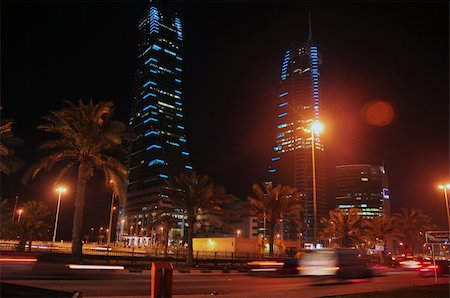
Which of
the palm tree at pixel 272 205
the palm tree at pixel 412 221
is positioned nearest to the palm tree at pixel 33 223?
the palm tree at pixel 272 205

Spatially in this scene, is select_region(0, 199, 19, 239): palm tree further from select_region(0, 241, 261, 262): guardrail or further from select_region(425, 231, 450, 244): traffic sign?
select_region(425, 231, 450, 244): traffic sign

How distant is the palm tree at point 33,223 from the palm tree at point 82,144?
22576mm

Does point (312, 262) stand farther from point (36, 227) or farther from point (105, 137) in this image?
point (36, 227)

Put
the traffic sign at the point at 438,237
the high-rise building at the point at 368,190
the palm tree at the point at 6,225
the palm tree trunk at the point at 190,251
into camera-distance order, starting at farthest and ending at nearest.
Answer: the high-rise building at the point at 368,190, the palm tree at the point at 6,225, the palm tree trunk at the point at 190,251, the traffic sign at the point at 438,237

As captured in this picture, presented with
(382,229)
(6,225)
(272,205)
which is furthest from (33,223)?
(382,229)

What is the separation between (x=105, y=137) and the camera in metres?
27.7

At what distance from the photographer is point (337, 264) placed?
2025 cm

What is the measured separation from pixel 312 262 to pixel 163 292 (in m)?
15.4

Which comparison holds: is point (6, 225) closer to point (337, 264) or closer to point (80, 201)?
point (80, 201)

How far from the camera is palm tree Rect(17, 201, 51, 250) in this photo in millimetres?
46938

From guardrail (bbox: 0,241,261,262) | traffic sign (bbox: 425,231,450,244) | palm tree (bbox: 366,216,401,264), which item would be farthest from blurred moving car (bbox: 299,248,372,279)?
palm tree (bbox: 366,216,401,264)

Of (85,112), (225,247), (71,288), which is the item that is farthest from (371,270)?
(225,247)

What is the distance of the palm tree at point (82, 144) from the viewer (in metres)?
27.2

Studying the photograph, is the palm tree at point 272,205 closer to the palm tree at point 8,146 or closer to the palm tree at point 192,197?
the palm tree at point 192,197
